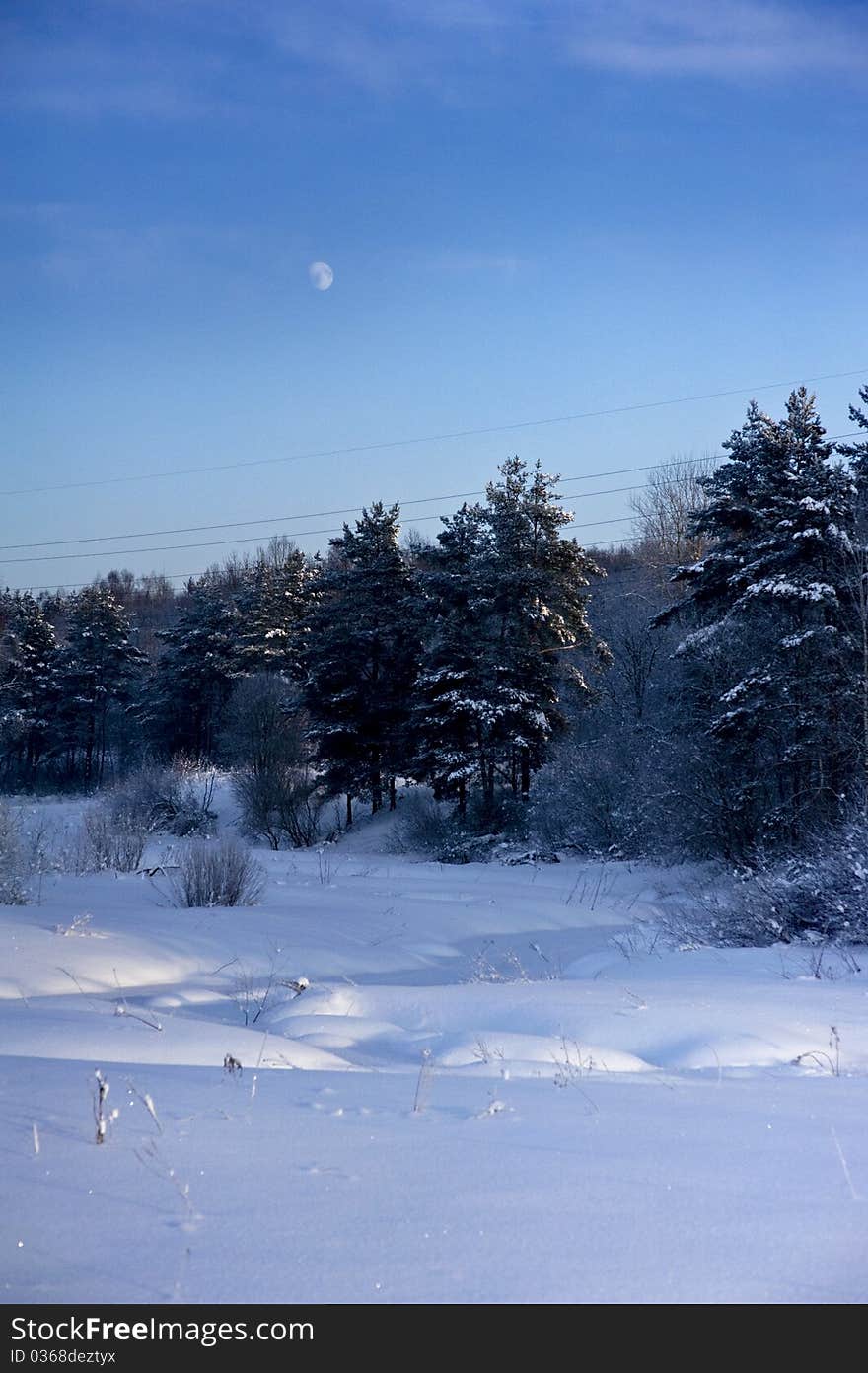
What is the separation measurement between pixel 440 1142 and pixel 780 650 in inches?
890

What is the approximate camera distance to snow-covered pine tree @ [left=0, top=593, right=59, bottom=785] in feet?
201

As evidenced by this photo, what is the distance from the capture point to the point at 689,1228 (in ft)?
8.96

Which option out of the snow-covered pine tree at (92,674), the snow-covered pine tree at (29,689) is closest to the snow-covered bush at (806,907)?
the snow-covered pine tree at (92,674)

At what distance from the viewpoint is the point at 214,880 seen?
15.0m

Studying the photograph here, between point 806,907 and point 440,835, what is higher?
point 806,907

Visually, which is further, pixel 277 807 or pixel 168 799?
pixel 277 807

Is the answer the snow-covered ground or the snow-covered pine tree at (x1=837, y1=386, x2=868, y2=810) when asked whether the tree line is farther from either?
the snow-covered ground

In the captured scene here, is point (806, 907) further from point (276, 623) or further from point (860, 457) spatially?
point (276, 623)

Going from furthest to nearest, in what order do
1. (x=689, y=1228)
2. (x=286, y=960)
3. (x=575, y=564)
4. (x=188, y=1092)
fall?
(x=575, y=564), (x=286, y=960), (x=188, y=1092), (x=689, y=1228)

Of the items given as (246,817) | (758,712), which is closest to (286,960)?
(758,712)

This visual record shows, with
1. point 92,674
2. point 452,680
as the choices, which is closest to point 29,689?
point 92,674

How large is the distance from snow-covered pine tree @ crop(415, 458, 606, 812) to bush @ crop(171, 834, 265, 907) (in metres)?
20.0
